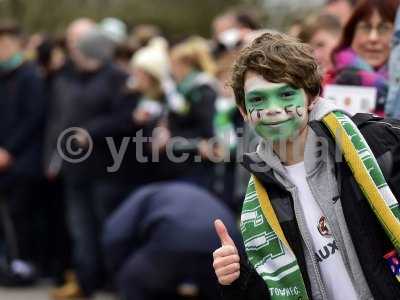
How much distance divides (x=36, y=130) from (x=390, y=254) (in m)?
5.57

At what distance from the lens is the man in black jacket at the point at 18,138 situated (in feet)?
25.8

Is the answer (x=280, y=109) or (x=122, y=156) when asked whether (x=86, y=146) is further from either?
(x=280, y=109)

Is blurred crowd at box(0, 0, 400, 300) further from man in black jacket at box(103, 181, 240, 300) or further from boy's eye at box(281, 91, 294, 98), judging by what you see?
boy's eye at box(281, 91, 294, 98)

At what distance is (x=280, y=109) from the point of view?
2.91m

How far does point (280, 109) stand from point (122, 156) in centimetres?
413

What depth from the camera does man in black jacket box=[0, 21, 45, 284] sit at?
7859 millimetres

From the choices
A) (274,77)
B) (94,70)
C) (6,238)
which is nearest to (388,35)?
(274,77)

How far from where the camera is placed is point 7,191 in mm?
8086

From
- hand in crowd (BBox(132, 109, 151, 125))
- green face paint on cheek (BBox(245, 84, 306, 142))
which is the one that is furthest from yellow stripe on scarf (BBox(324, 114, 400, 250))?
hand in crowd (BBox(132, 109, 151, 125))

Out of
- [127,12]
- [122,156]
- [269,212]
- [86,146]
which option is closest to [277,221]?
[269,212]

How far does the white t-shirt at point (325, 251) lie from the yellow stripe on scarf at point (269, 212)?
9 centimetres

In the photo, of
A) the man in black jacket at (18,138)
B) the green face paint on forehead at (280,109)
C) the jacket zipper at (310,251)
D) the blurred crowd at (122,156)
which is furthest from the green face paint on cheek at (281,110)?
the man in black jacket at (18,138)

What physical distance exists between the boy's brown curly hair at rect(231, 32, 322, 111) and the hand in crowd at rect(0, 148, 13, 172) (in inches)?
204

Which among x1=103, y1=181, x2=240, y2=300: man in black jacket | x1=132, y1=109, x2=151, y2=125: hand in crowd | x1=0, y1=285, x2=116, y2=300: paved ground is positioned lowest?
x1=0, y1=285, x2=116, y2=300: paved ground
